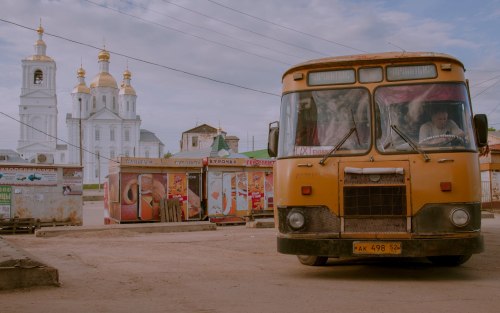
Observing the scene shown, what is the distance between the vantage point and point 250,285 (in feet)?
24.9

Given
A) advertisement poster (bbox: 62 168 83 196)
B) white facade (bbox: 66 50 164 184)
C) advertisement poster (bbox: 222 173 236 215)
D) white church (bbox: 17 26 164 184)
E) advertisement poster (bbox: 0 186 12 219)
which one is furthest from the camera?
white facade (bbox: 66 50 164 184)

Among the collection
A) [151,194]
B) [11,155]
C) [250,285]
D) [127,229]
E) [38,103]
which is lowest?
[250,285]

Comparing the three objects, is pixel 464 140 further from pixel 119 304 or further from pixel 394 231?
pixel 119 304

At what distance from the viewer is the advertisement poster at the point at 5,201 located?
69.4ft

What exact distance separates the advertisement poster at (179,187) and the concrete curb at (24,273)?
673 inches

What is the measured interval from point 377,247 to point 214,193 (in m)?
18.4

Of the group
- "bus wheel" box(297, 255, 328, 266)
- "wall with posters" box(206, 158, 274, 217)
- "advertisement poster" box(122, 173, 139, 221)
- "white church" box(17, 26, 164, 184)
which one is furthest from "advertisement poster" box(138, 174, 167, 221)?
"white church" box(17, 26, 164, 184)

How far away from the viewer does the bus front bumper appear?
7246 millimetres

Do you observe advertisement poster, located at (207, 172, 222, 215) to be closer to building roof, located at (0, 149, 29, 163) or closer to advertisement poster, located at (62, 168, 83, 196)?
advertisement poster, located at (62, 168, 83, 196)

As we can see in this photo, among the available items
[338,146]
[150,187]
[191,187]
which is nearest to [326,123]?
[338,146]

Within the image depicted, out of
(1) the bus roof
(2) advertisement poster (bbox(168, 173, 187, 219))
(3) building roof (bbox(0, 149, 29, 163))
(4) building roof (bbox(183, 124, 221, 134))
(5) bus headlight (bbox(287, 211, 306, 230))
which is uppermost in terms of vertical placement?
(4) building roof (bbox(183, 124, 221, 134))

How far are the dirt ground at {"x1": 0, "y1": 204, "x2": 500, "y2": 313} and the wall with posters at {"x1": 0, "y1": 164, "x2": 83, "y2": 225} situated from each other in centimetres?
1006

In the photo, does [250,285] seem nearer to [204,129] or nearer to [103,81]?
[204,129]

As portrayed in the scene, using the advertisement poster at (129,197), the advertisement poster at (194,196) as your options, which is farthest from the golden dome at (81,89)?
the advertisement poster at (129,197)
